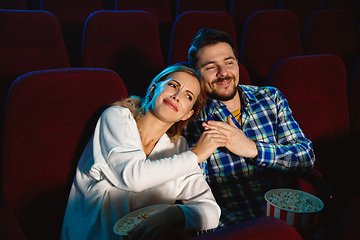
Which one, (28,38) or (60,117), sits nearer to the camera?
(60,117)

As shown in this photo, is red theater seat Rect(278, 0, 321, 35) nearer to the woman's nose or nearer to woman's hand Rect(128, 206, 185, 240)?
the woman's nose

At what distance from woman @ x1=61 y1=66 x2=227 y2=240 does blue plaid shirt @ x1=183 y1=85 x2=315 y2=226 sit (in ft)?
0.31

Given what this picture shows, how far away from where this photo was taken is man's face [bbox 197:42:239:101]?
25.2 inches

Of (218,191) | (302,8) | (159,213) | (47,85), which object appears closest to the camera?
(159,213)

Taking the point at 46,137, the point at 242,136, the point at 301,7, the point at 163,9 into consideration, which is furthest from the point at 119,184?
the point at 301,7

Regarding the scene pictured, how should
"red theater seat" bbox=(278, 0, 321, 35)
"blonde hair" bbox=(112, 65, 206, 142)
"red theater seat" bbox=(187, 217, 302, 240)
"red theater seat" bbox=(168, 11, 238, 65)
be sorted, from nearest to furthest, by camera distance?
"red theater seat" bbox=(187, 217, 302, 240)
"blonde hair" bbox=(112, 65, 206, 142)
"red theater seat" bbox=(168, 11, 238, 65)
"red theater seat" bbox=(278, 0, 321, 35)

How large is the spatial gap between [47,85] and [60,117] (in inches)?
2.2

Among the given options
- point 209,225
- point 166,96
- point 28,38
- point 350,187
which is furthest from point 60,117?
point 350,187

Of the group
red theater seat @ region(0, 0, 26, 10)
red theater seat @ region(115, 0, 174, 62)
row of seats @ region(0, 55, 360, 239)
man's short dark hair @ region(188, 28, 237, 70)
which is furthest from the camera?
red theater seat @ region(115, 0, 174, 62)

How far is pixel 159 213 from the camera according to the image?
1.24 feet

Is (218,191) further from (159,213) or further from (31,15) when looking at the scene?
(31,15)

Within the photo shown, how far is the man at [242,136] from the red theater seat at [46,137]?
8.8 inches

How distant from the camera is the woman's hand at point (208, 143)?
0.50m

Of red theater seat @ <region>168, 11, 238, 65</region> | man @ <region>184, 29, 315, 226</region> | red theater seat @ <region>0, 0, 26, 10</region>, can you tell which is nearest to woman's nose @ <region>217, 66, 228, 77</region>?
man @ <region>184, 29, 315, 226</region>
